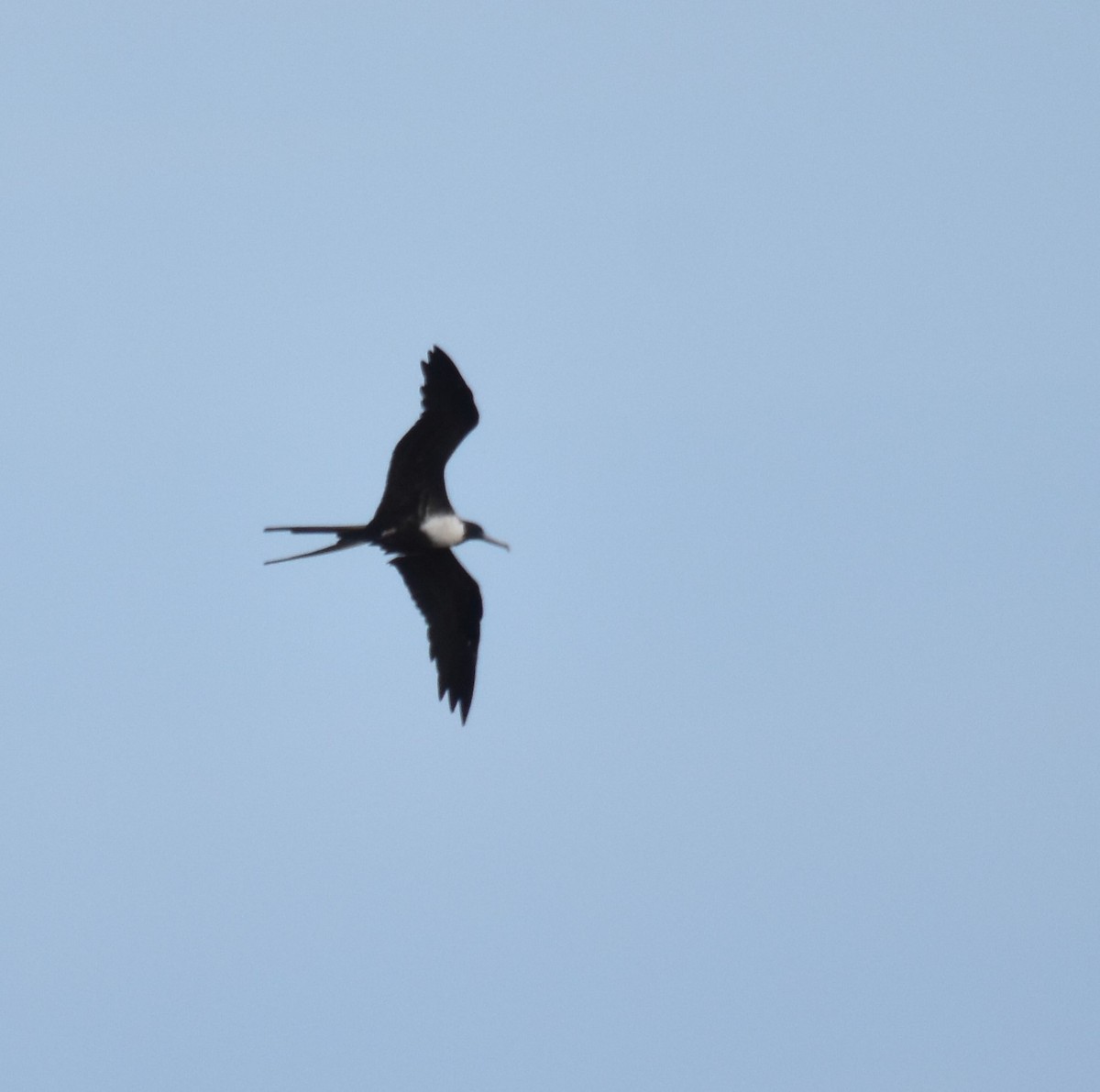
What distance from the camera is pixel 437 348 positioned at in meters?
12.8

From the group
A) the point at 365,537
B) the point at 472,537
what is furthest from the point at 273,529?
the point at 472,537

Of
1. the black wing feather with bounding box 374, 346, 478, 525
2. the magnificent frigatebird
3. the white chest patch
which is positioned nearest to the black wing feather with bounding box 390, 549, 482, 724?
the magnificent frigatebird

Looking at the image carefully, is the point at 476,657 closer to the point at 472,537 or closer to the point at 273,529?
the point at 472,537

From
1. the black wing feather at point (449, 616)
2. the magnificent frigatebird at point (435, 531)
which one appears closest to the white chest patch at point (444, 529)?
the magnificent frigatebird at point (435, 531)

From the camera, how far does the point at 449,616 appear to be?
46.0ft

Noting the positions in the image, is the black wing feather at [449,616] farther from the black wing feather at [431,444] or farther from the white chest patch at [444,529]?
the black wing feather at [431,444]

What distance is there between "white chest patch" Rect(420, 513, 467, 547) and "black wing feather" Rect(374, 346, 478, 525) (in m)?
0.10

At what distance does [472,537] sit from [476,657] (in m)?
0.91

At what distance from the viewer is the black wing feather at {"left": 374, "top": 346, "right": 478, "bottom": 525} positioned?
41.8ft

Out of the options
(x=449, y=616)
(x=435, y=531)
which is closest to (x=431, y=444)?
(x=435, y=531)

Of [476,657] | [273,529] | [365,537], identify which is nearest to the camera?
[273,529]

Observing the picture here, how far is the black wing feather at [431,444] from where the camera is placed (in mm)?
12742

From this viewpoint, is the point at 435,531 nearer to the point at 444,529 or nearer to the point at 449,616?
the point at 444,529

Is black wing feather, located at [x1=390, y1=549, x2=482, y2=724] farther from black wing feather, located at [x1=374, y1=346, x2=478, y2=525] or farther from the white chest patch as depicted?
black wing feather, located at [x1=374, y1=346, x2=478, y2=525]
